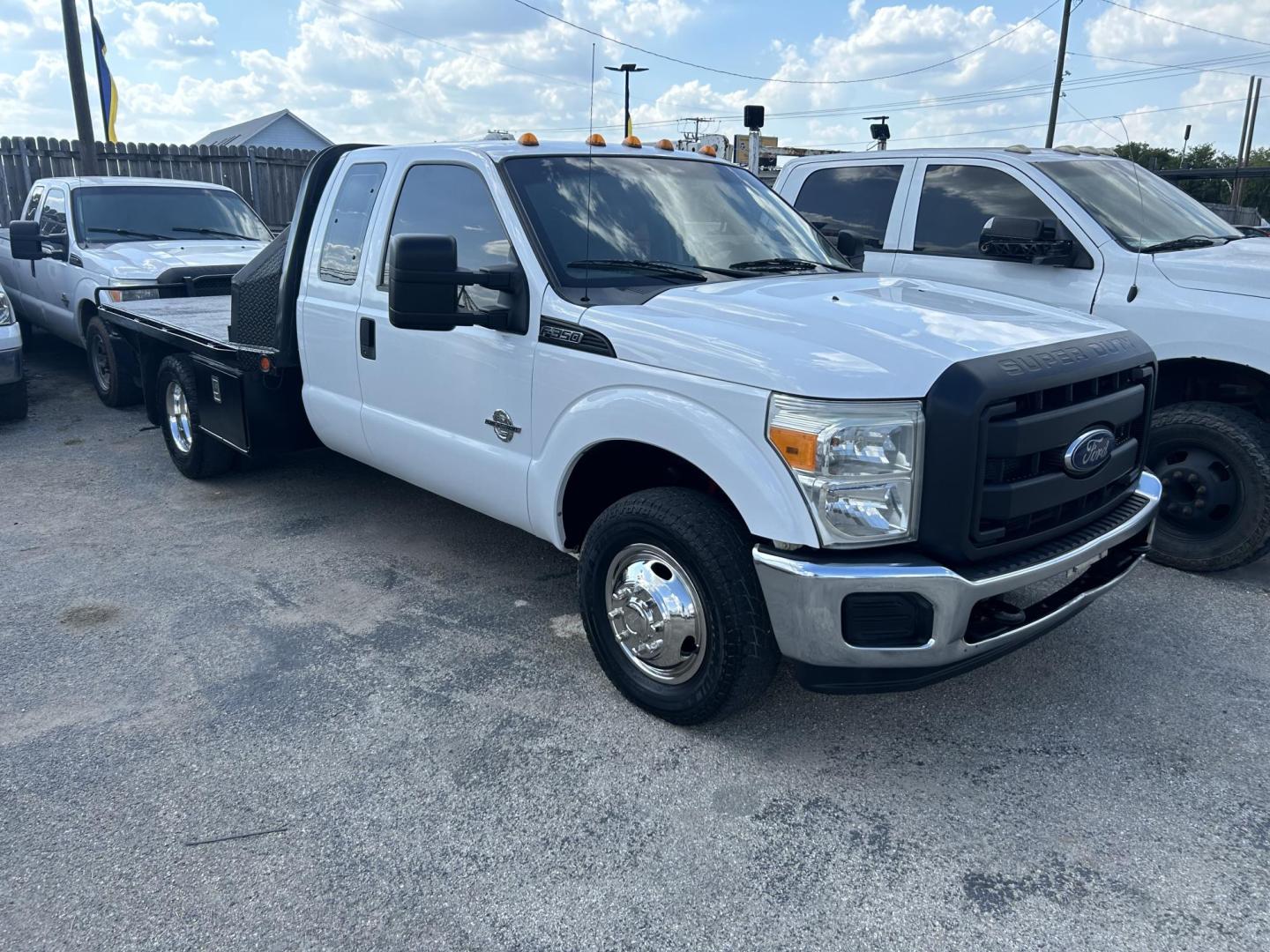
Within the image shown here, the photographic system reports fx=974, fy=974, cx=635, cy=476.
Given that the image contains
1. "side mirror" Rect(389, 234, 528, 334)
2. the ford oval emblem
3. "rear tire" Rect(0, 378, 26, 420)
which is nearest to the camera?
the ford oval emblem

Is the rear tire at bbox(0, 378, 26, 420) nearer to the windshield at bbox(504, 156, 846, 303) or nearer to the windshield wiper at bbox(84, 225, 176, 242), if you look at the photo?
the windshield wiper at bbox(84, 225, 176, 242)

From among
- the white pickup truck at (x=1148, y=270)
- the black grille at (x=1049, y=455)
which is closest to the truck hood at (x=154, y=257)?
the white pickup truck at (x=1148, y=270)

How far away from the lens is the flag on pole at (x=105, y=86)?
16797 millimetres

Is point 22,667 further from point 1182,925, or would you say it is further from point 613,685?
point 1182,925

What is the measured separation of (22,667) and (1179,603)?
16.6 feet

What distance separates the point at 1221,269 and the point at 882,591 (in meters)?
3.23

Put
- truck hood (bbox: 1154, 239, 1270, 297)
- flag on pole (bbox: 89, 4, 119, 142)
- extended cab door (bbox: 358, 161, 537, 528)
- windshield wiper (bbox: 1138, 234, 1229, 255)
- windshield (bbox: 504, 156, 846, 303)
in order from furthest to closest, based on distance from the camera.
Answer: flag on pole (bbox: 89, 4, 119, 142) → windshield wiper (bbox: 1138, 234, 1229, 255) → truck hood (bbox: 1154, 239, 1270, 297) → extended cab door (bbox: 358, 161, 537, 528) → windshield (bbox: 504, 156, 846, 303)

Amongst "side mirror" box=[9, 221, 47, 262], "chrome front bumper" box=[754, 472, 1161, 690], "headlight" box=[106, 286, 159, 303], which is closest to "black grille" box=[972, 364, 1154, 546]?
"chrome front bumper" box=[754, 472, 1161, 690]

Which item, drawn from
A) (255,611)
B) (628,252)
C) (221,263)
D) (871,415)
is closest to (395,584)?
(255,611)

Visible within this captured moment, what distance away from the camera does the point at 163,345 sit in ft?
21.7

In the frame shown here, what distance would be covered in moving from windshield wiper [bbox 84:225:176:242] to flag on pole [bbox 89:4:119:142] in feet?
32.2

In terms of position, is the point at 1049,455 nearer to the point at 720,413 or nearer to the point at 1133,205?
the point at 720,413

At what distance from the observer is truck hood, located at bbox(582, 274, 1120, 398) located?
2.82 m

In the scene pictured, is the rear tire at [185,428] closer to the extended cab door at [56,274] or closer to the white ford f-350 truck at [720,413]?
the white ford f-350 truck at [720,413]
